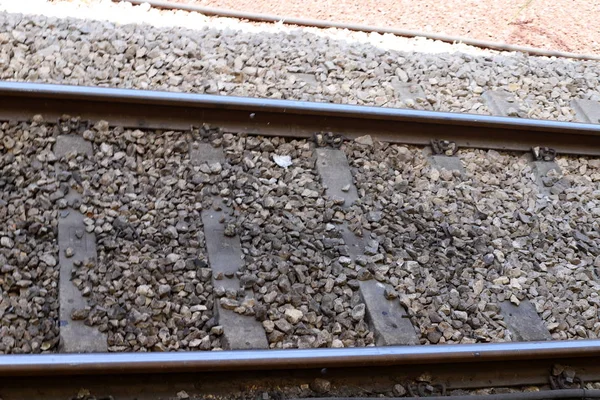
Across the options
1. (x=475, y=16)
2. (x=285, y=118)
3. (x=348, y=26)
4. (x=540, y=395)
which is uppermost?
(x=285, y=118)

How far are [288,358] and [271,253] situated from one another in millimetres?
728

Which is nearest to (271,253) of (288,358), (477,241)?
(288,358)

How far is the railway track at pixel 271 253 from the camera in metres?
3.75

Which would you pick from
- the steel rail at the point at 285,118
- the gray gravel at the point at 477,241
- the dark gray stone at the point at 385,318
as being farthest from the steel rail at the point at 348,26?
the dark gray stone at the point at 385,318

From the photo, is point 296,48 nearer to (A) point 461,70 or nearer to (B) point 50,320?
(A) point 461,70

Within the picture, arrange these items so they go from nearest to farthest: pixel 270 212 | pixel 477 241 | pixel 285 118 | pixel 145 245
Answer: pixel 145 245 < pixel 270 212 < pixel 477 241 < pixel 285 118

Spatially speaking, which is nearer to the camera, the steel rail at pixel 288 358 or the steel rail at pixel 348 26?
the steel rail at pixel 288 358

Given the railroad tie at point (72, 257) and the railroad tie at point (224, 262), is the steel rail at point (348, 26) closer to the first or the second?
the railroad tie at point (224, 262)

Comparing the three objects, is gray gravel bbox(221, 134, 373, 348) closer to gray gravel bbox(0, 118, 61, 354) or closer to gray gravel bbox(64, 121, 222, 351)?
gray gravel bbox(64, 121, 222, 351)

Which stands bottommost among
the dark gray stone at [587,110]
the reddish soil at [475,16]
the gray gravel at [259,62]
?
the dark gray stone at [587,110]

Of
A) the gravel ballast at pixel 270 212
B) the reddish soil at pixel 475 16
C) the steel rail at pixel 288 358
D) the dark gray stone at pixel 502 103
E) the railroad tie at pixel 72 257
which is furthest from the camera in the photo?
the reddish soil at pixel 475 16

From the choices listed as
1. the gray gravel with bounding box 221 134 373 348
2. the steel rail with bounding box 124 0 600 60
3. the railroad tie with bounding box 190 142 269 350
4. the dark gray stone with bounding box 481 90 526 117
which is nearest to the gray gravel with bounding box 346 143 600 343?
the gray gravel with bounding box 221 134 373 348

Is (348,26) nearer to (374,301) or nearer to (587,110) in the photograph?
(587,110)

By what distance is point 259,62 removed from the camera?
574 cm
